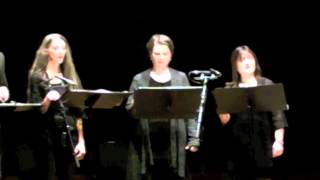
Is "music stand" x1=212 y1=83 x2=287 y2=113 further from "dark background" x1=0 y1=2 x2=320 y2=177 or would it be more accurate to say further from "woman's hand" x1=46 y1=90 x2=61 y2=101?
"dark background" x1=0 y1=2 x2=320 y2=177

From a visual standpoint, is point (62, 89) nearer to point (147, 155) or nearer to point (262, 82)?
point (147, 155)

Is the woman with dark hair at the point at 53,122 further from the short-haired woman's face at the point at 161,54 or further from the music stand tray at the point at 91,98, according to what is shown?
the short-haired woman's face at the point at 161,54

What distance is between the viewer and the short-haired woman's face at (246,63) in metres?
4.75

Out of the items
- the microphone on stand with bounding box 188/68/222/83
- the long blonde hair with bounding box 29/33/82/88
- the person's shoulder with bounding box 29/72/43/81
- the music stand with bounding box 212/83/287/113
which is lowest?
the music stand with bounding box 212/83/287/113

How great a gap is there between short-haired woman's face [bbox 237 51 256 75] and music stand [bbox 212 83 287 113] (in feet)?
1.25

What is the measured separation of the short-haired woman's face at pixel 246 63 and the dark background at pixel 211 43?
213 centimetres

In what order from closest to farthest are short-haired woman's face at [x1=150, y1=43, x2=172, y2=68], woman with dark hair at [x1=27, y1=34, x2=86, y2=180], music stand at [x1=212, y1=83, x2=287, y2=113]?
woman with dark hair at [x1=27, y1=34, x2=86, y2=180] → music stand at [x1=212, y1=83, x2=287, y2=113] → short-haired woman's face at [x1=150, y1=43, x2=172, y2=68]

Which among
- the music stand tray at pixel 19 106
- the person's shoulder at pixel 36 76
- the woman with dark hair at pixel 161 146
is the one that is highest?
the person's shoulder at pixel 36 76

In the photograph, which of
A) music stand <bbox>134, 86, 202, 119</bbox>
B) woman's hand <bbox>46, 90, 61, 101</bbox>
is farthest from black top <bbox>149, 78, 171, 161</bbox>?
woman's hand <bbox>46, 90, 61, 101</bbox>

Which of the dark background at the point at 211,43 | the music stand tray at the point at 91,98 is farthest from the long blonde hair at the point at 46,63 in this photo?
the dark background at the point at 211,43

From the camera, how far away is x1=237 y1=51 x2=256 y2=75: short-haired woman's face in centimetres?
475

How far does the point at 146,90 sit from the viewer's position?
162 inches

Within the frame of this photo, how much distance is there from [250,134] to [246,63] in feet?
1.73

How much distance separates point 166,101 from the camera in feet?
13.7
